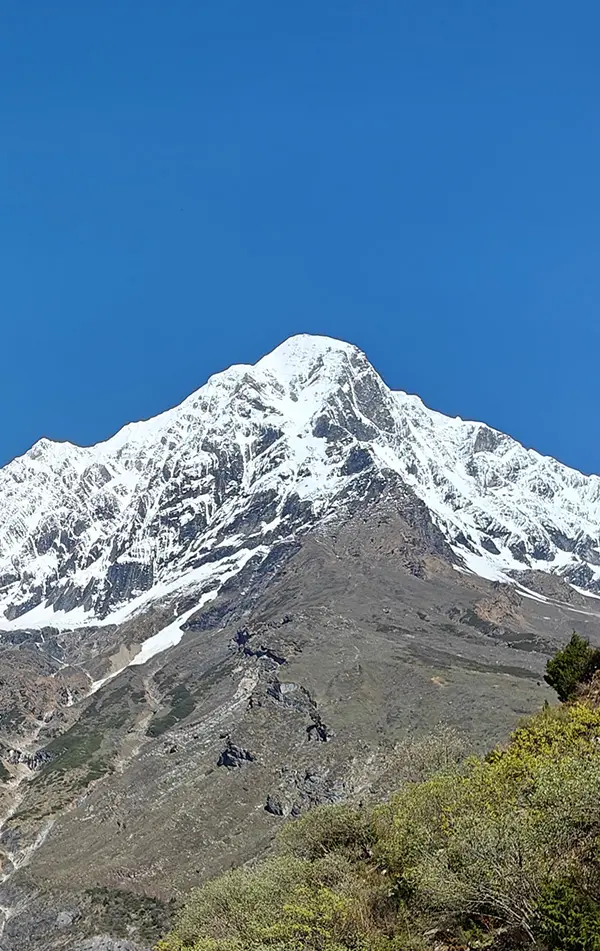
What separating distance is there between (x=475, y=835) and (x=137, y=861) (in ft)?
598

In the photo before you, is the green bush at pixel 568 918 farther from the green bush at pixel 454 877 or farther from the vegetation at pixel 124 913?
the vegetation at pixel 124 913

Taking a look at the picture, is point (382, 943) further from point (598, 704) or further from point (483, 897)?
point (598, 704)

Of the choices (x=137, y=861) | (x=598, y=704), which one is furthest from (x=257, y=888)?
(x=137, y=861)

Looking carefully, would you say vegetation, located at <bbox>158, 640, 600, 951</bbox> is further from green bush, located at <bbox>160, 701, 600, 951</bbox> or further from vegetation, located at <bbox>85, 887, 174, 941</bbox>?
vegetation, located at <bbox>85, 887, 174, 941</bbox>

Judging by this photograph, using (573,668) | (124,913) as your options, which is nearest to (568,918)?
(573,668)

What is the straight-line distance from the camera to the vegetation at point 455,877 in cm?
3769

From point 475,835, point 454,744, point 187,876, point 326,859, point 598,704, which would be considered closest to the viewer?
point 475,835

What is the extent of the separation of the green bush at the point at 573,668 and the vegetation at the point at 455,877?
35.6 metres

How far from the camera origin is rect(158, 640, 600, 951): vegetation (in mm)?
37688

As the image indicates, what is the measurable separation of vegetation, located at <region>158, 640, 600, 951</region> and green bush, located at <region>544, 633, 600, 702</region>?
3562 centimetres

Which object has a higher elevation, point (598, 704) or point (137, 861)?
point (598, 704)

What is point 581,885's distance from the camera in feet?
121

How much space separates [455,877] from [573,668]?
64166 millimetres

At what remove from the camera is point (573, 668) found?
9875 centimetres
